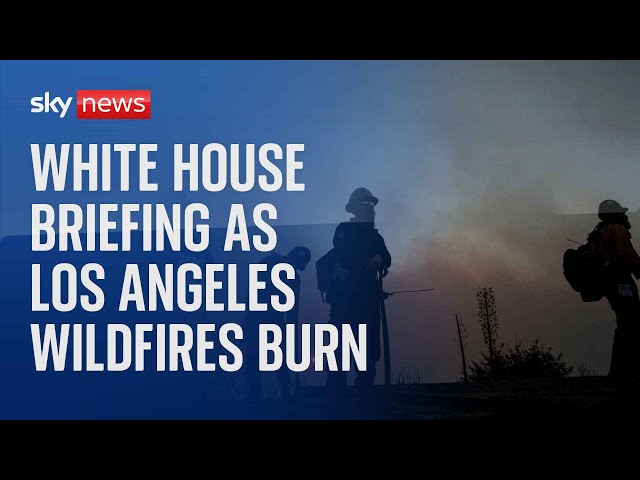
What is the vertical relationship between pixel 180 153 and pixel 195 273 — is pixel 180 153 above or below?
above

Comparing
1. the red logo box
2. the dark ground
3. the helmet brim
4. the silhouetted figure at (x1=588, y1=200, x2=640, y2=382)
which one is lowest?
the dark ground

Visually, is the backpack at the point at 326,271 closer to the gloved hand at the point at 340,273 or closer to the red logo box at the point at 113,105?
the gloved hand at the point at 340,273

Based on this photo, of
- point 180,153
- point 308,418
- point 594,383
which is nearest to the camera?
point 308,418

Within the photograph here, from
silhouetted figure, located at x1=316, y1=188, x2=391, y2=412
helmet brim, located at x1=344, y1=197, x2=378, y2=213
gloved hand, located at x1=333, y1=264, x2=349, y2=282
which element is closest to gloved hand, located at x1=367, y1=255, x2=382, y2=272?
silhouetted figure, located at x1=316, y1=188, x2=391, y2=412

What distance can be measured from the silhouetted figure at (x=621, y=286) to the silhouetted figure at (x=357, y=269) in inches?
90.4

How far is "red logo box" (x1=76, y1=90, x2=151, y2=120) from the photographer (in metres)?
8.02

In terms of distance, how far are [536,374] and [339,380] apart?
2.45 m

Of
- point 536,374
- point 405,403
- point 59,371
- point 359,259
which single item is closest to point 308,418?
point 405,403

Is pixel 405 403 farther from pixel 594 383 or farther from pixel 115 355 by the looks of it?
pixel 115 355

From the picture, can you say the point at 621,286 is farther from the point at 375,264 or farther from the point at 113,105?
the point at 113,105

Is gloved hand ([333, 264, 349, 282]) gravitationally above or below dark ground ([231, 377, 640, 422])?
above

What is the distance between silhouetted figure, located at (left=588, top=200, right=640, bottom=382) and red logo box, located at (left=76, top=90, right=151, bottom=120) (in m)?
4.69

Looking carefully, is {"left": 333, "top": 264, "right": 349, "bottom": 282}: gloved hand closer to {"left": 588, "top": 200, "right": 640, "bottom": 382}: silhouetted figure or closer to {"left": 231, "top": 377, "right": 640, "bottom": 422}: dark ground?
{"left": 231, "top": 377, "right": 640, "bottom": 422}: dark ground

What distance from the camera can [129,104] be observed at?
318 inches
